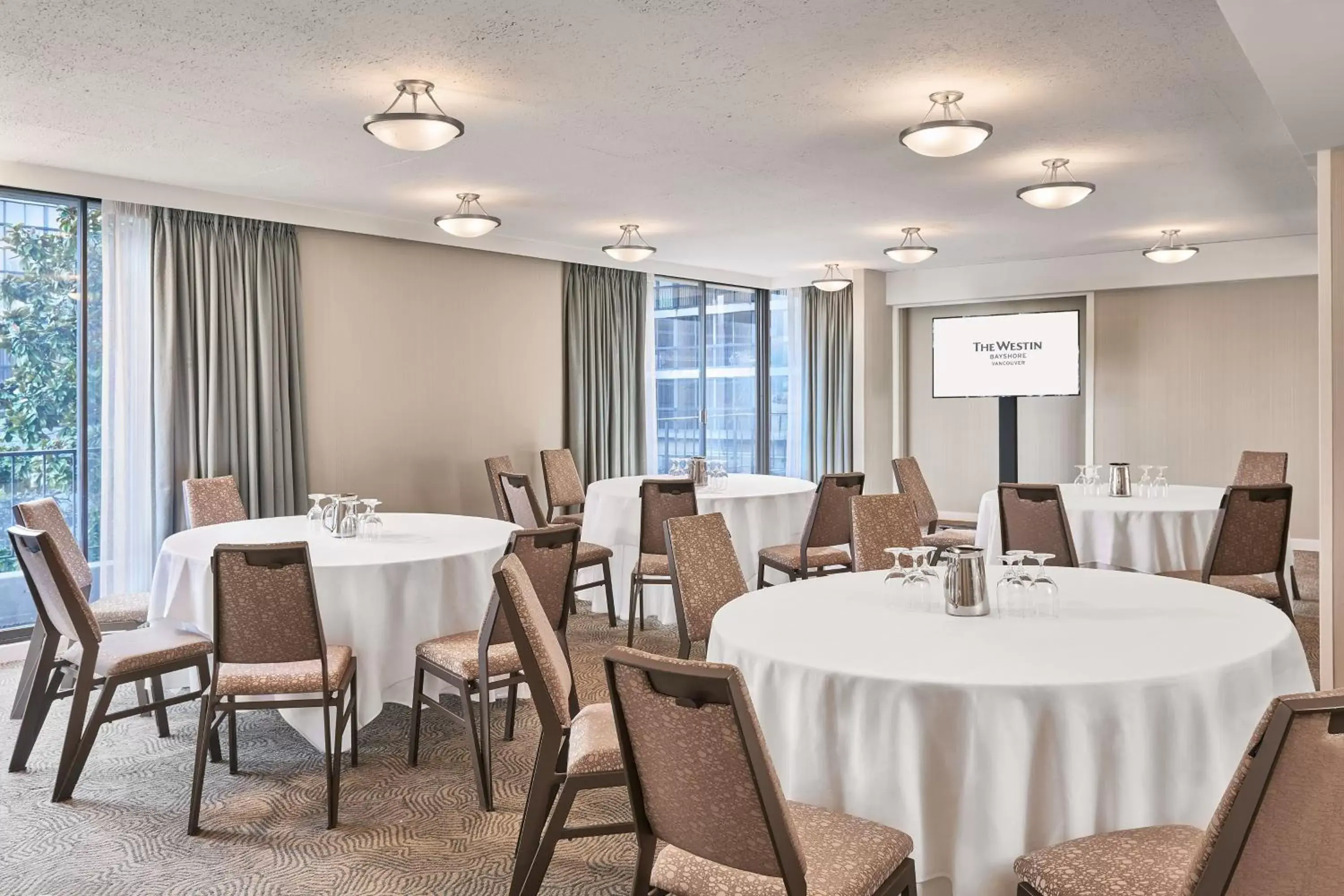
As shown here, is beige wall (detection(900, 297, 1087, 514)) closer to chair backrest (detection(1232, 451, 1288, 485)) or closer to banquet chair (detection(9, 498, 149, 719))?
chair backrest (detection(1232, 451, 1288, 485))

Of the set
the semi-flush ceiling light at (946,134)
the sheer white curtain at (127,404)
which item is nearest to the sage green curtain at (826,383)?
the semi-flush ceiling light at (946,134)

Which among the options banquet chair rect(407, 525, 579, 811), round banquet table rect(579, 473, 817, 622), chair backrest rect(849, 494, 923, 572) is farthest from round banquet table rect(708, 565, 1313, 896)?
round banquet table rect(579, 473, 817, 622)

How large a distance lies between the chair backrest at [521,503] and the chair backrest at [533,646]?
3346mm

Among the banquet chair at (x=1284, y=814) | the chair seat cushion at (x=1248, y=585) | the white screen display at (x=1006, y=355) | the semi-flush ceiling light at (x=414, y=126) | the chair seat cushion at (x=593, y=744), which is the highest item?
the semi-flush ceiling light at (x=414, y=126)

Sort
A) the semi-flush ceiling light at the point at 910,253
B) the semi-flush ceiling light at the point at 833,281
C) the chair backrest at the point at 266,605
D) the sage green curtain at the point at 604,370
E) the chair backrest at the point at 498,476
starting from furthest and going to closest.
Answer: the semi-flush ceiling light at the point at 833,281
the sage green curtain at the point at 604,370
the semi-flush ceiling light at the point at 910,253
the chair backrest at the point at 498,476
the chair backrest at the point at 266,605

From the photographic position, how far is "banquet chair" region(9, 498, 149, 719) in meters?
4.42

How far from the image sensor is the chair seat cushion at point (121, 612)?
4.58 m

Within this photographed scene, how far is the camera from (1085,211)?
731 centimetres

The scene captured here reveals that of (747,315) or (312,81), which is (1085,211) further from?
(312,81)

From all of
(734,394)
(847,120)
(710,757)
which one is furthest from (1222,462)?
(710,757)

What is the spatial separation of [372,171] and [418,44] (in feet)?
7.25

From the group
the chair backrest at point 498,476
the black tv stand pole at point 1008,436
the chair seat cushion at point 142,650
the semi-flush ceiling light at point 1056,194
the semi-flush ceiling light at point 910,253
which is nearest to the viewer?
the chair seat cushion at point 142,650

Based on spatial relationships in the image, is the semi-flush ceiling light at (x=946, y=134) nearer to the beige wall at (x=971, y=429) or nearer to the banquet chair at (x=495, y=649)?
the banquet chair at (x=495, y=649)

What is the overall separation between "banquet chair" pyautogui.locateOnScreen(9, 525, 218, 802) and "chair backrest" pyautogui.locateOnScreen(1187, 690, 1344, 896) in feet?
11.7
